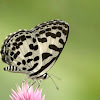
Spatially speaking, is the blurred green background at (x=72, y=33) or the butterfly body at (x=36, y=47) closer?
the butterfly body at (x=36, y=47)

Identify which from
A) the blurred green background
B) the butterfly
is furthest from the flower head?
the blurred green background

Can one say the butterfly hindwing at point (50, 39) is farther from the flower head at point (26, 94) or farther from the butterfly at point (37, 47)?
the flower head at point (26, 94)

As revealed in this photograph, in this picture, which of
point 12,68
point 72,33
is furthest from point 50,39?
point 72,33

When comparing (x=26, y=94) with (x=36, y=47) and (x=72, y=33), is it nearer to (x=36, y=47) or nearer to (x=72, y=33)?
(x=36, y=47)

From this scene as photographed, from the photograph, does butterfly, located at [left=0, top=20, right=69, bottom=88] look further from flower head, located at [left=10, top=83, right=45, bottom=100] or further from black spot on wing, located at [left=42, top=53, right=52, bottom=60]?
flower head, located at [left=10, top=83, right=45, bottom=100]

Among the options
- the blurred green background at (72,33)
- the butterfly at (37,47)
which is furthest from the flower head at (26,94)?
the blurred green background at (72,33)

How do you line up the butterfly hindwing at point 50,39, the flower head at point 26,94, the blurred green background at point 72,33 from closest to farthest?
the flower head at point 26,94 → the butterfly hindwing at point 50,39 → the blurred green background at point 72,33
